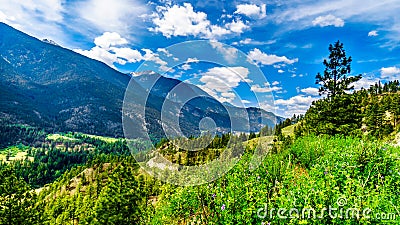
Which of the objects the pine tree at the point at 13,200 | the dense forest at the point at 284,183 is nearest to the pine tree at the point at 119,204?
the dense forest at the point at 284,183

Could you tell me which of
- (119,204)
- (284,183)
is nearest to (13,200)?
(119,204)

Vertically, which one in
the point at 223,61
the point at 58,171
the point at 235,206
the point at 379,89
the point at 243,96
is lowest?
the point at 58,171

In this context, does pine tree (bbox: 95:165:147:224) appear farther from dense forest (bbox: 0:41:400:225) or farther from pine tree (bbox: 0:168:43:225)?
pine tree (bbox: 0:168:43:225)

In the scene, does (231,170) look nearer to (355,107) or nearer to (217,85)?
(217,85)

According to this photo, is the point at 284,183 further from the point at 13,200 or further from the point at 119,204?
the point at 13,200

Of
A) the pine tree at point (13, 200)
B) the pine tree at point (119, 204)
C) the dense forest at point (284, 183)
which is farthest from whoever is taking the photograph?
the pine tree at point (119, 204)

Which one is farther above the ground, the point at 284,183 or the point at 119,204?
the point at 284,183

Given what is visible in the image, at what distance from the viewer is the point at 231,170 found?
909 centimetres

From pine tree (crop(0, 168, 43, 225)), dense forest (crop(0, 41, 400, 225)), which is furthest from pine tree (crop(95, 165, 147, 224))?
pine tree (crop(0, 168, 43, 225))

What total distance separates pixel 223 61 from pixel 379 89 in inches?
6354

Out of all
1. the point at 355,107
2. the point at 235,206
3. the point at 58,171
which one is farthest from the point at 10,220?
the point at 58,171

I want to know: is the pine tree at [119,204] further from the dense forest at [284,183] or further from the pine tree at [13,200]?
the pine tree at [13,200]

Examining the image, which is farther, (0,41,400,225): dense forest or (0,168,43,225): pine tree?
(0,168,43,225): pine tree

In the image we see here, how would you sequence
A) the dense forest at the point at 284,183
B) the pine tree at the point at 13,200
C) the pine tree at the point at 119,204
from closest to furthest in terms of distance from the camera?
the dense forest at the point at 284,183, the pine tree at the point at 13,200, the pine tree at the point at 119,204
